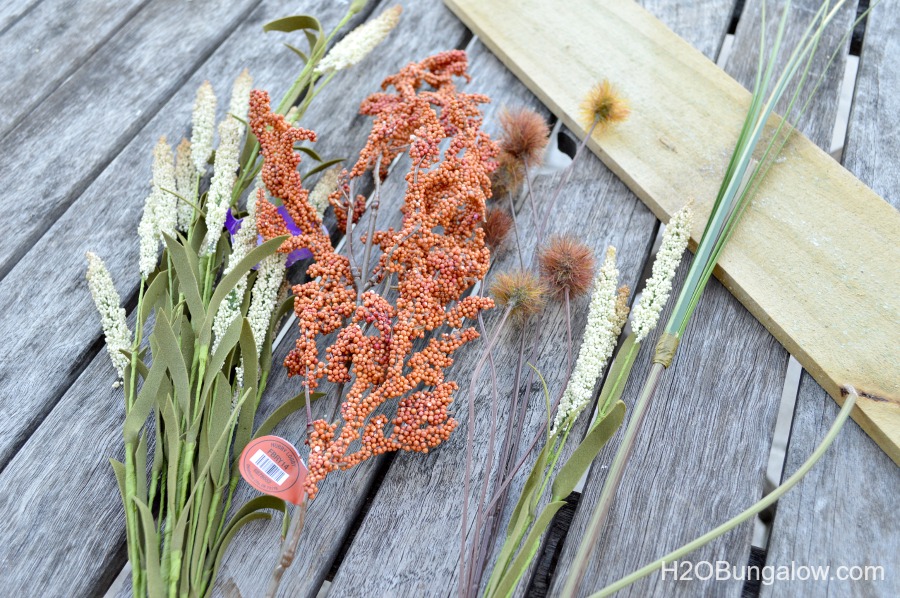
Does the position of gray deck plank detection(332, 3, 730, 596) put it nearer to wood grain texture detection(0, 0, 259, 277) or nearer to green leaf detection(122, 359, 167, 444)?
green leaf detection(122, 359, 167, 444)

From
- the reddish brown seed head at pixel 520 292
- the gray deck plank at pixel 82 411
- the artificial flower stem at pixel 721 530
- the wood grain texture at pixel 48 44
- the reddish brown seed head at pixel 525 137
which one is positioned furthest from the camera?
the wood grain texture at pixel 48 44

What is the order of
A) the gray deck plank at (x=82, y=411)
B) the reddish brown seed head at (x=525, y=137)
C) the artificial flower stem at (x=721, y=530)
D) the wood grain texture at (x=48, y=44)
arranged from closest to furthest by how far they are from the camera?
the artificial flower stem at (x=721, y=530) < the gray deck plank at (x=82, y=411) < the reddish brown seed head at (x=525, y=137) < the wood grain texture at (x=48, y=44)

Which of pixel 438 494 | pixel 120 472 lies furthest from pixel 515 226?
pixel 120 472

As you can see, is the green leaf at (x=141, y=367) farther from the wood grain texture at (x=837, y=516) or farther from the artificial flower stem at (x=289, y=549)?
the wood grain texture at (x=837, y=516)

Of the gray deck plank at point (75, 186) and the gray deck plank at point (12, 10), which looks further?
the gray deck plank at point (12, 10)

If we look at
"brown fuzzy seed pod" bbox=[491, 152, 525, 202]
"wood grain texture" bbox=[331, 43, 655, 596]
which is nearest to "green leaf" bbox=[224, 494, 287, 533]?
"wood grain texture" bbox=[331, 43, 655, 596]

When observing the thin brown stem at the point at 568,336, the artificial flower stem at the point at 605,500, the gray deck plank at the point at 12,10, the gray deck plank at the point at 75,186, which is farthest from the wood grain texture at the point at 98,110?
the artificial flower stem at the point at 605,500
